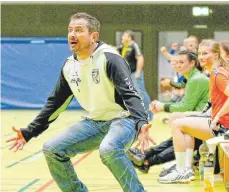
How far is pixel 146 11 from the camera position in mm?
17969

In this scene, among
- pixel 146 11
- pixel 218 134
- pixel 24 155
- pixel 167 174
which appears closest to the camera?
pixel 218 134

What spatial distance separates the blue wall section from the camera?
51.3 ft

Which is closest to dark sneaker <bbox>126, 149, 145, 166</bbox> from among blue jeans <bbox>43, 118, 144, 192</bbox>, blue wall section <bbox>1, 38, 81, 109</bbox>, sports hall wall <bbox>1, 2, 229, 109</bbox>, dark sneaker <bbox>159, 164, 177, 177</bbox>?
dark sneaker <bbox>159, 164, 177, 177</bbox>

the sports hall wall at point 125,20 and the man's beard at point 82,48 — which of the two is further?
the sports hall wall at point 125,20

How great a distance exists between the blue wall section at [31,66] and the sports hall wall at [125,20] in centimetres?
263

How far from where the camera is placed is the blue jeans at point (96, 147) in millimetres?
4039

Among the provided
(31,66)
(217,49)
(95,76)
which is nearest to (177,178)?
(217,49)

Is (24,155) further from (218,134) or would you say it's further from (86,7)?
(86,7)

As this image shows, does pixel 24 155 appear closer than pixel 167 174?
No

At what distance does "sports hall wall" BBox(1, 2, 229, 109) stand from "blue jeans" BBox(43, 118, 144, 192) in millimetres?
13649

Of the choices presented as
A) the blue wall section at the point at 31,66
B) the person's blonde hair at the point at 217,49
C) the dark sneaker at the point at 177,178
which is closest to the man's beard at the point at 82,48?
the person's blonde hair at the point at 217,49

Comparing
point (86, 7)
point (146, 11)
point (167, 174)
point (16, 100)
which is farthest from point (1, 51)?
point (167, 174)

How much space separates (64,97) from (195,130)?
5.41 ft

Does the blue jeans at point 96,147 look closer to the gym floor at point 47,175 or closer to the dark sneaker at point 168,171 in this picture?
the gym floor at point 47,175
